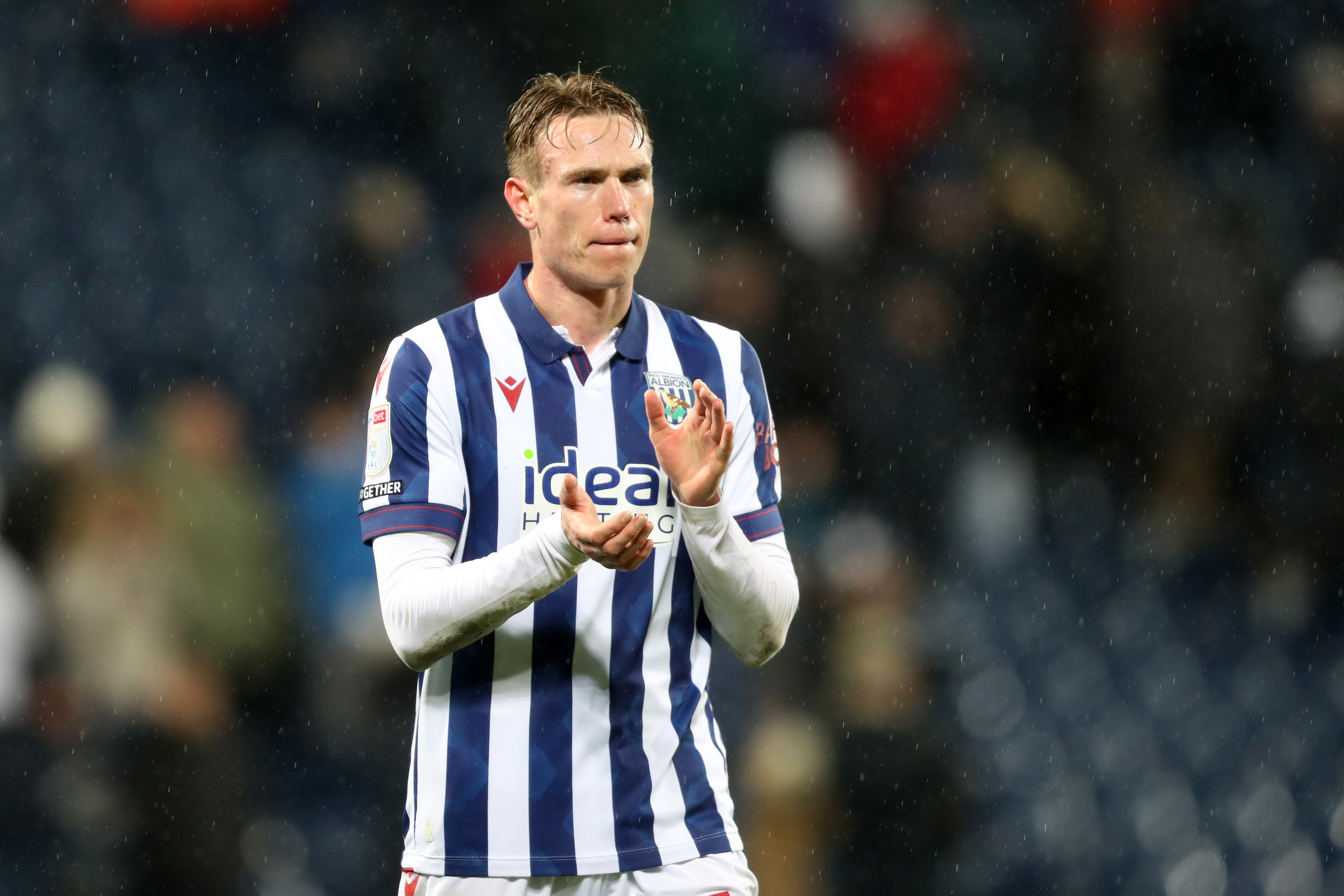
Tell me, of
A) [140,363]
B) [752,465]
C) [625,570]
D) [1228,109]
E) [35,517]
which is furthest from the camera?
[1228,109]

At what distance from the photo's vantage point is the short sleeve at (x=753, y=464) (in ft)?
7.72

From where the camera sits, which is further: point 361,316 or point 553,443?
point 361,316

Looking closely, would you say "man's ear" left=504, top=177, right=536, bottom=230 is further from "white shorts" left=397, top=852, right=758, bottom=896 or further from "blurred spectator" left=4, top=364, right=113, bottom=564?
"blurred spectator" left=4, top=364, right=113, bottom=564

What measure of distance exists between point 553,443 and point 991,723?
284 cm

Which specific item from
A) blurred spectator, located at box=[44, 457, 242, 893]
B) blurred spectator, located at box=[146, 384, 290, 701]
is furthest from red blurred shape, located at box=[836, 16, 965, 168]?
blurred spectator, located at box=[44, 457, 242, 893]

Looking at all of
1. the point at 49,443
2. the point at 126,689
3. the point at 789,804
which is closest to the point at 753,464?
the point at 789,804

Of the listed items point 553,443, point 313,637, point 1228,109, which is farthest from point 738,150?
point 553,443

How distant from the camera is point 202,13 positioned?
195 inches

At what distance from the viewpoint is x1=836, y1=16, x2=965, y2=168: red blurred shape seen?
5145mm

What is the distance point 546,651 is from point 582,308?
21.9 inches

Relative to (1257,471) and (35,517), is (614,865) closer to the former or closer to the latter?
(35,517)

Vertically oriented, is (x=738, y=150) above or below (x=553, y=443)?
above

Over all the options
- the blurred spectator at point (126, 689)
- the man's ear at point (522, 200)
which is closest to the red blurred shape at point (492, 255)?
the blurred spectator at point (126, 689)

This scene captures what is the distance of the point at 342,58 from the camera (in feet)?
16.5
